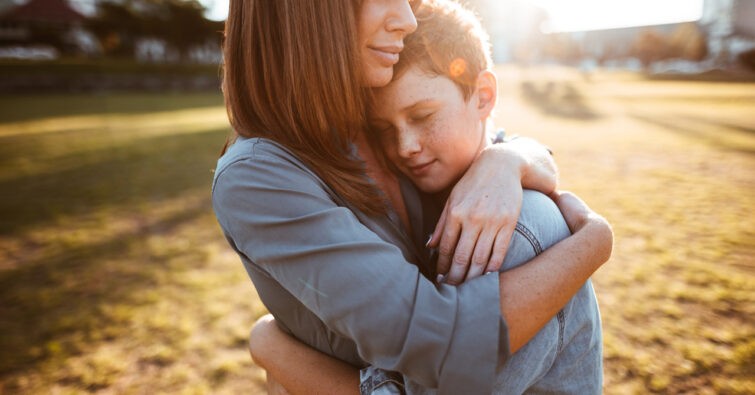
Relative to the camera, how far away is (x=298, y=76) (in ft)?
4.54

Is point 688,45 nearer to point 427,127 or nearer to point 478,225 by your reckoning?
point 427,127

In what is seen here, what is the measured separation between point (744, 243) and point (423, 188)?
513 cm

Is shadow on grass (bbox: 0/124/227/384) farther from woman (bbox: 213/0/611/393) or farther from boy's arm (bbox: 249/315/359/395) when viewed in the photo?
woman (bbox: 213/0/611/393)

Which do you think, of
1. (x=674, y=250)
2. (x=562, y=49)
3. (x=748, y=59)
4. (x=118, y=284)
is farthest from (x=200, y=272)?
(x=562, y=49)

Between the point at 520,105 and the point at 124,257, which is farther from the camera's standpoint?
the point at 520,105

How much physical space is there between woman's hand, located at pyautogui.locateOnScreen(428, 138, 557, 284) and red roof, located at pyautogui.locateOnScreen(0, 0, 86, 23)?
55.9 meters

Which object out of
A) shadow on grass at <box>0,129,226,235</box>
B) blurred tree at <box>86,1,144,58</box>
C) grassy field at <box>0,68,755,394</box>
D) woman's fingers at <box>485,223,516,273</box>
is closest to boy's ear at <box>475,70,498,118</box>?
woman's fingers at <box>485,223,516,273</box>

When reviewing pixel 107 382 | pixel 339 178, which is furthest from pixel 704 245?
pixel 107 382

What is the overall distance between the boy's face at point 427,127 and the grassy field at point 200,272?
216cm

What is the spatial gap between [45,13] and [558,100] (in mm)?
50861

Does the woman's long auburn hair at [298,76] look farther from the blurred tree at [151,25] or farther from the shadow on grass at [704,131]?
the blurred tree at [151,25]

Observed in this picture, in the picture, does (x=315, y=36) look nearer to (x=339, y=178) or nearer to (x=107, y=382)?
(x=339, y=178)

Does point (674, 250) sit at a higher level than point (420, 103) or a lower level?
lower

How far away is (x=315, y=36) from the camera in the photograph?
54.3 inches
